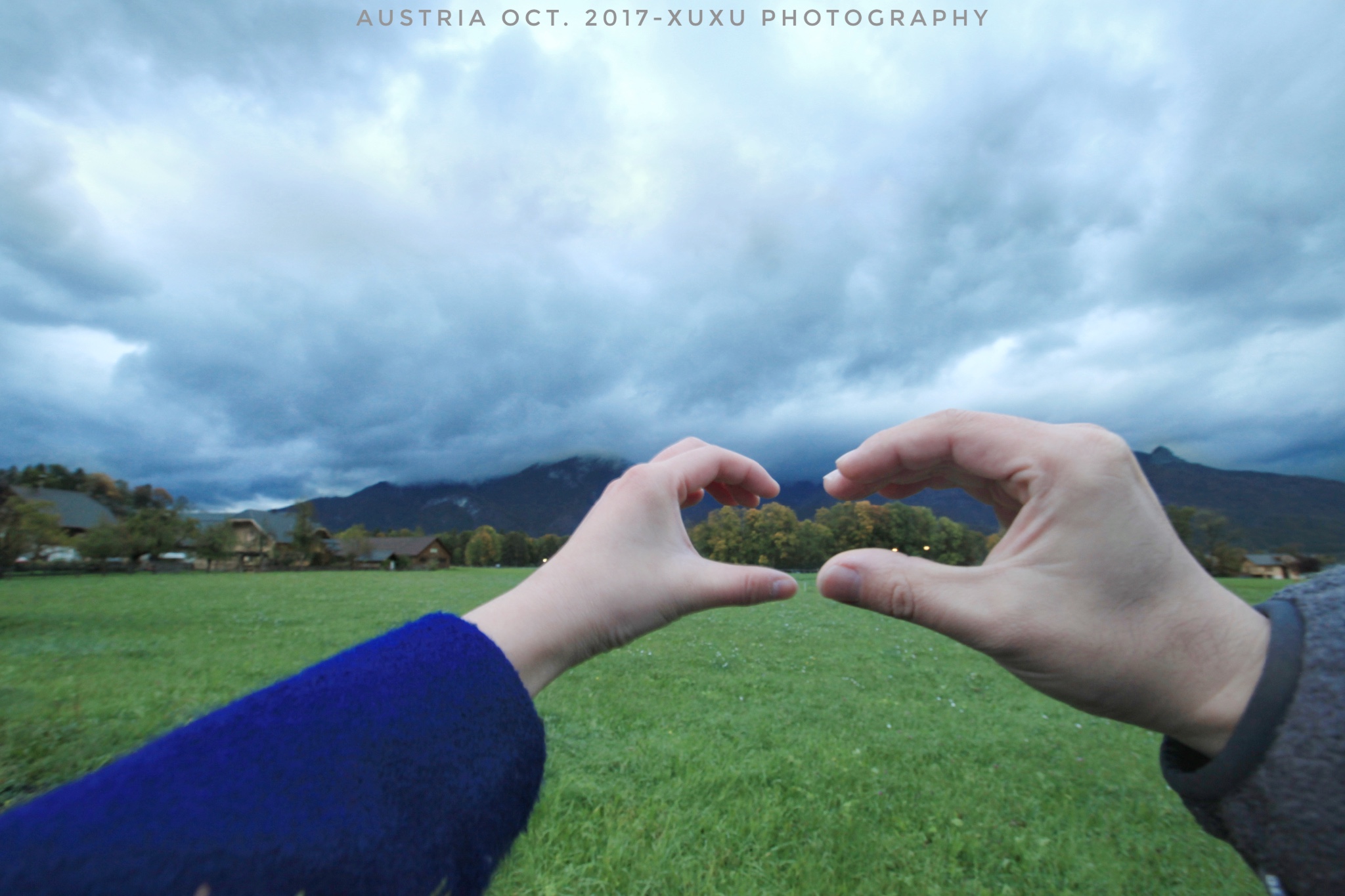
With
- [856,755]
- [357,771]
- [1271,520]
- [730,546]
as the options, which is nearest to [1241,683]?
[357,771]

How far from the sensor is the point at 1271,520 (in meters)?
43.6

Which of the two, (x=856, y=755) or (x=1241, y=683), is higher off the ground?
(x=1241, y=683)

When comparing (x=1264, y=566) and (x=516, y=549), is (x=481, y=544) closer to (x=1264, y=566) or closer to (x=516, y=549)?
(x=516, y=549)

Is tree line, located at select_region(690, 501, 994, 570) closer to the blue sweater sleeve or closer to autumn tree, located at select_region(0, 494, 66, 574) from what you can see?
the blue sweater sleeve

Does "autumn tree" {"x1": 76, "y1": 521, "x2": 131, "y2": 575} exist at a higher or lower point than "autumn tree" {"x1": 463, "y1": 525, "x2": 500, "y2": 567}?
higher

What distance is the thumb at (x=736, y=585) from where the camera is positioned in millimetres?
2246

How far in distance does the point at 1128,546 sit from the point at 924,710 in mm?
7884

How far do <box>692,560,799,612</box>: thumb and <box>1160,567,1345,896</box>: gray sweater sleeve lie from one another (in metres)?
1.27

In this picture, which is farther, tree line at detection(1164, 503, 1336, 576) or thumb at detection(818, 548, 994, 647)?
tree line at detection(1164, 503, 1336, 576)

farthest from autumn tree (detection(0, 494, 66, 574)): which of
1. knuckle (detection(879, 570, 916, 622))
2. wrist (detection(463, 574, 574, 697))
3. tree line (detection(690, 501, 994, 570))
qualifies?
knuckle (detection(879, 570, 916, 622))

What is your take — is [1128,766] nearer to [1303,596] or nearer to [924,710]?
[924,710]

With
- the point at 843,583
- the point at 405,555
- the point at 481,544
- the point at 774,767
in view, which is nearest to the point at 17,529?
the point at 774,767

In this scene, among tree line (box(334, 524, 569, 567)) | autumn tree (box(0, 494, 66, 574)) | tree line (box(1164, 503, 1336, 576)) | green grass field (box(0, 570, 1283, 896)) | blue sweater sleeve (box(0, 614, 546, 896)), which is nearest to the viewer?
blue sweater sleeve (box(0, 614, 546, 896))

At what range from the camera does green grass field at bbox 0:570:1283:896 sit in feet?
13.4
